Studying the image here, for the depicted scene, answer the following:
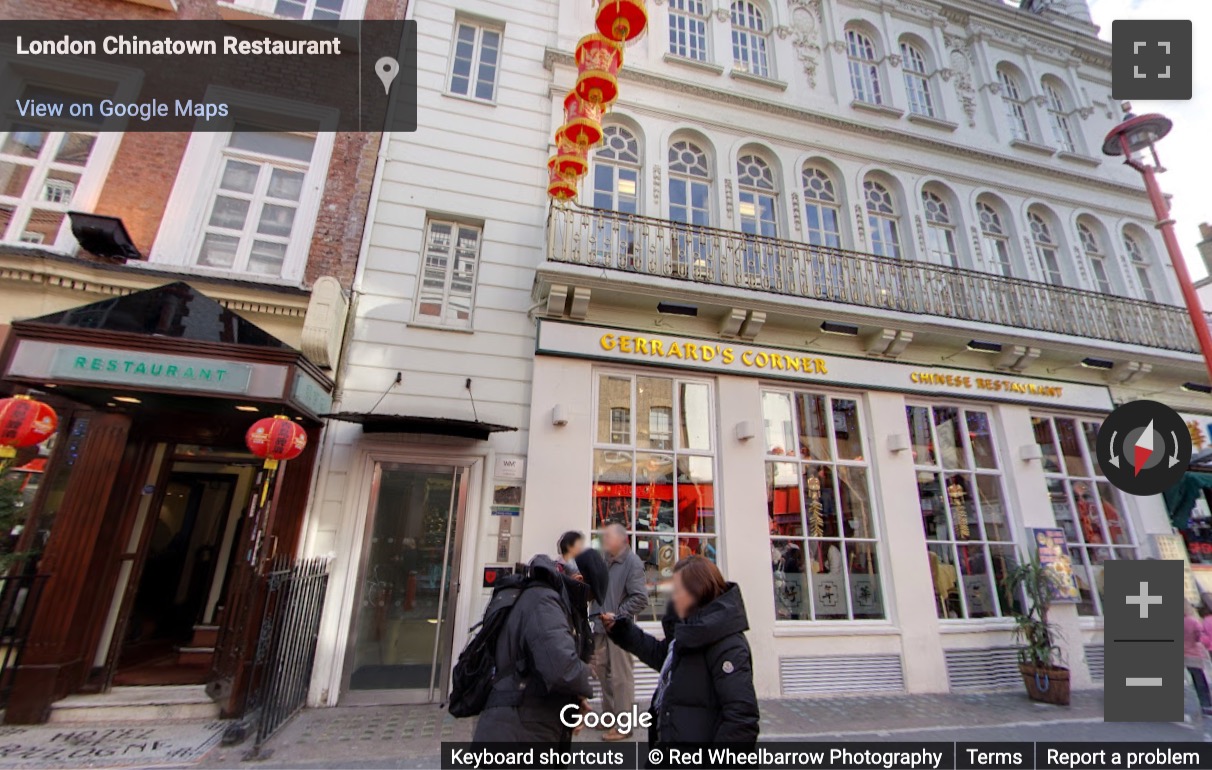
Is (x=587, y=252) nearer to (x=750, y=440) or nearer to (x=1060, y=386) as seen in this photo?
(x=750, y=440)

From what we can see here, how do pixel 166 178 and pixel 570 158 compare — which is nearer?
pixel 570 158

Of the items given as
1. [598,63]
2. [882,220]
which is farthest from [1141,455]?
[598,63]

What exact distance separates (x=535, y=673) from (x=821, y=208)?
10063 mm

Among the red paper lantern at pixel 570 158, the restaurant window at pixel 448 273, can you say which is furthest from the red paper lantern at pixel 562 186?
the restaurant window at pixel 448 273

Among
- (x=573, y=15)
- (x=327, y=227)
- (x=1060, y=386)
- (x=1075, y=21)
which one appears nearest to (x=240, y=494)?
(x=327, y=227)

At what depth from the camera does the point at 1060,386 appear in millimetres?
9273

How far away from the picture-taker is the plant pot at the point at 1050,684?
652 cm

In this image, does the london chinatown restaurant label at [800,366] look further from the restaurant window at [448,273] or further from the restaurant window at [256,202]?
the restaurant window at [256,202]

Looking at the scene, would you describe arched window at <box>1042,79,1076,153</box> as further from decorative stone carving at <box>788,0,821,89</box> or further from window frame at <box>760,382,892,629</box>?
window frame at <box>760,382,892,629</box>

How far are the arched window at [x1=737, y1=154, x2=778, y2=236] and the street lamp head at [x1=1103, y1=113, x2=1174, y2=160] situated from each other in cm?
459

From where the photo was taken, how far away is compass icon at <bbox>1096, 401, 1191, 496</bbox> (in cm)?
904

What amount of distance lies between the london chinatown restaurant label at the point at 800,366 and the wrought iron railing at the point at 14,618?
606 centimetres

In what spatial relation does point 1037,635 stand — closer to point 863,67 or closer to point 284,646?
point 284,646

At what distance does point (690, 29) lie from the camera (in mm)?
10664
